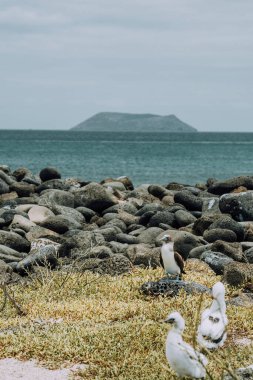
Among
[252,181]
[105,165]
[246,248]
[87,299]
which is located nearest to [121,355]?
[87,299]

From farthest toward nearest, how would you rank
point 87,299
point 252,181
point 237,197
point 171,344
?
point 252,181 → point 237,197 → point 87,299 → point 171,344

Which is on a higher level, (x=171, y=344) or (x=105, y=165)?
(x=171, y=344)

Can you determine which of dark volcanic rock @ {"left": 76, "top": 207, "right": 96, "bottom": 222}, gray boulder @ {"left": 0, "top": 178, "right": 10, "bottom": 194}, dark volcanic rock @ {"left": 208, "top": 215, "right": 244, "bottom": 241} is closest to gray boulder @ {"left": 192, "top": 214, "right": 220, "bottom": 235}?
dark volcanic rock @ {"left": 208, "top": 215, "right": 244, "bottom": 241}

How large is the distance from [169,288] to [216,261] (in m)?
2.64

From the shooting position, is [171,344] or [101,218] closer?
[171,344]

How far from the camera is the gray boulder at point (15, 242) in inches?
726

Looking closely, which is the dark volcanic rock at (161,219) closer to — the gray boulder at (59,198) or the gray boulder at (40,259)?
the gray boulder at (59,198)

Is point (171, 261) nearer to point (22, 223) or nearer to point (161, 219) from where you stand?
point (22, 223)

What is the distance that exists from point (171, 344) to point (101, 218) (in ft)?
A: 50.4

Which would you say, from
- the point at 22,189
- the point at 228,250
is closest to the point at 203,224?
the point at 228,250

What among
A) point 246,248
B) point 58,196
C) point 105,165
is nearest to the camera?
point 246,248

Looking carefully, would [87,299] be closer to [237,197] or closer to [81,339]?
[81,339]

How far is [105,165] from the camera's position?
236 feet

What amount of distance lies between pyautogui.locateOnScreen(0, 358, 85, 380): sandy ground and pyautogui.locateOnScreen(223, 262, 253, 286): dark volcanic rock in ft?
14.8
